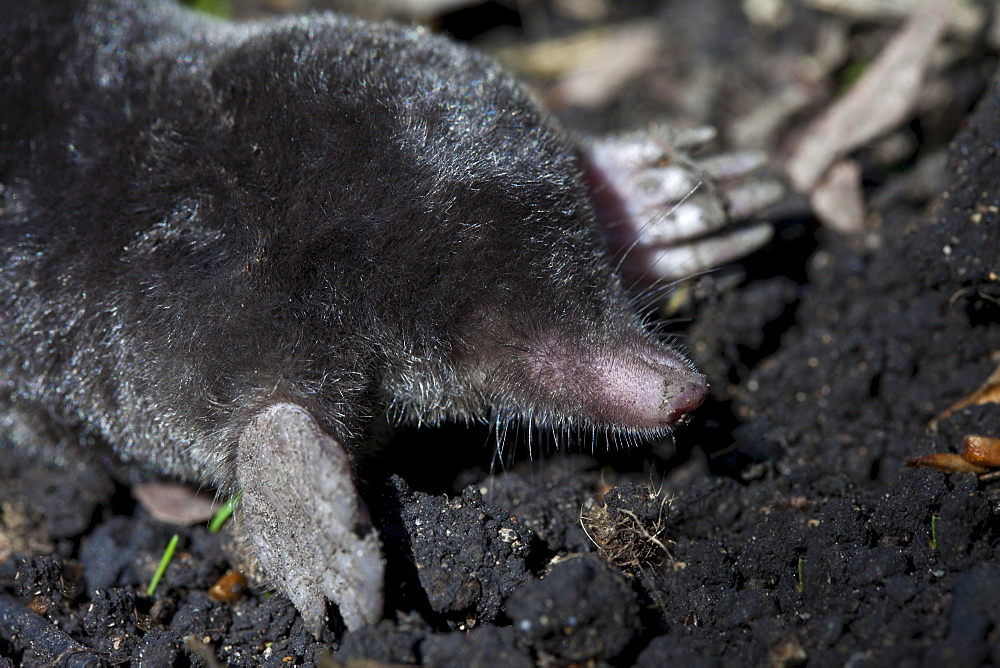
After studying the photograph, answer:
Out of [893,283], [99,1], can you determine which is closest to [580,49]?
[893,283]

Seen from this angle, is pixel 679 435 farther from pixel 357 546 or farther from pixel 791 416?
pixel 357 546

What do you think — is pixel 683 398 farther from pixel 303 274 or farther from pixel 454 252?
pixel 303 274

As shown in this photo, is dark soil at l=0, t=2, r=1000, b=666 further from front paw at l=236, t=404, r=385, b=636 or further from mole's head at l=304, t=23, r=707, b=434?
mole's head at l=304, t=23, r=707, b=434

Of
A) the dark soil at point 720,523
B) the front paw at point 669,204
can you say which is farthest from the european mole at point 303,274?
the front paw at point 669,204

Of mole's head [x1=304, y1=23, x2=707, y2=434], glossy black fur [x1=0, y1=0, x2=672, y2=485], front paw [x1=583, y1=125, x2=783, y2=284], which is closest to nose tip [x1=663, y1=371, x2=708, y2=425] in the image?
mole's head [x1=304, y1=23, x2=707, y2=434]

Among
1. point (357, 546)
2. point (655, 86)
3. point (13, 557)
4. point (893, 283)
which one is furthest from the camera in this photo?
point (655, 86)
